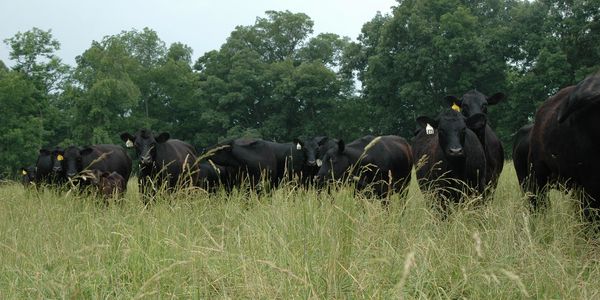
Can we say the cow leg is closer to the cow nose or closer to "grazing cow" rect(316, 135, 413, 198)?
the cow nose

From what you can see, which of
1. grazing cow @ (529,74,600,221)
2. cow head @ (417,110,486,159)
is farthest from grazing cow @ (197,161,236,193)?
grazing cow @ (529,74,600,221)

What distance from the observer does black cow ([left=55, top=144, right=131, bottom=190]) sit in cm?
1269

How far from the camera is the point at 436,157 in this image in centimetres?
771

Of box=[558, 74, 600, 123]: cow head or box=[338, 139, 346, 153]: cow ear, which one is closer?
box=[558, 74, 600, 123]: cow head

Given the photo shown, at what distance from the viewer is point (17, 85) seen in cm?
3659

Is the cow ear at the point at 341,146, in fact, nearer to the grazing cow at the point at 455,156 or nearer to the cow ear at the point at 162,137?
the grazing cow at the point at 455,156

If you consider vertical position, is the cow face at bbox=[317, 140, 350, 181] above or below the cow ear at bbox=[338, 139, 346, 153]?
below

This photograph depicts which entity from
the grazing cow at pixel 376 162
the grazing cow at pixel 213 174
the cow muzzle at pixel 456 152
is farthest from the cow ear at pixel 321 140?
the cow muzzle at pixel 456 152

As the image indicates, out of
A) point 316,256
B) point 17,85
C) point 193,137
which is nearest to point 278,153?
point 316,256

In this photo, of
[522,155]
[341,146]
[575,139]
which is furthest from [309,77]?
[575,139]

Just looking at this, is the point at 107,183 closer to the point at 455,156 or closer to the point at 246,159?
the point at 246,159

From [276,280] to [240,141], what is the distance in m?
10.1

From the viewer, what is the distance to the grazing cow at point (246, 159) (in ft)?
42.8

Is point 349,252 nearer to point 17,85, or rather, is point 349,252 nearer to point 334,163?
point 334,163
